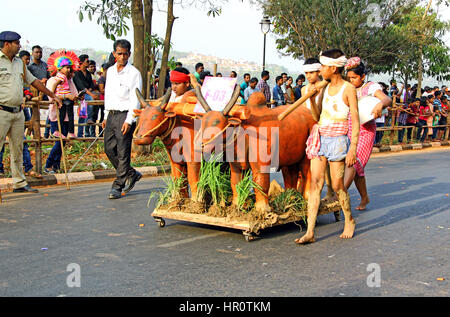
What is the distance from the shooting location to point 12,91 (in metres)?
8.31

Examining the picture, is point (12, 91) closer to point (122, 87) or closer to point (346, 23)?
point (122, 87)

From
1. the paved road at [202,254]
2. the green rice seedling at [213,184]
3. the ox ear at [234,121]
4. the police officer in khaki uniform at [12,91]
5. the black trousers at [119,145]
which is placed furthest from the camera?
the black trousers at [119,145]

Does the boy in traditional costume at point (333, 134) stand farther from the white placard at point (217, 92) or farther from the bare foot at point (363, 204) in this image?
the bare foot at point (363, 204)

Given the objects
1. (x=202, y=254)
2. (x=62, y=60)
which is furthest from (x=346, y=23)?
(x=202, y=254)

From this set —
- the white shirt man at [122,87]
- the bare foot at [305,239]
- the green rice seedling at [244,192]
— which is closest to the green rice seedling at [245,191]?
the green rice seedling at [244,192]

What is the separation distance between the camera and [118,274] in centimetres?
498

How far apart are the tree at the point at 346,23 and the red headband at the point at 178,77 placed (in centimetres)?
1637

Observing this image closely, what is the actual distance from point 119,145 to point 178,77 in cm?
173

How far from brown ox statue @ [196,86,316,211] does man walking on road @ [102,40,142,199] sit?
2.49 m

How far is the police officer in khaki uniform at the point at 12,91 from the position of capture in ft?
26.9

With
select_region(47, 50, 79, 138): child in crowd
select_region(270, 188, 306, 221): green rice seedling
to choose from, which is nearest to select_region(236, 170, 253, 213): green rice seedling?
select_region(270, 188, 306, 221): green rice seedling

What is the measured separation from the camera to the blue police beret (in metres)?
8.13
